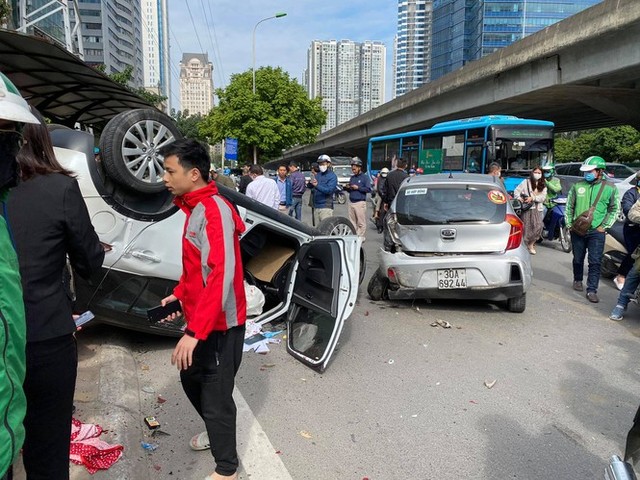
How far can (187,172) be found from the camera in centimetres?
249

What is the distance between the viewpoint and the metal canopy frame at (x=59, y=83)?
482cm

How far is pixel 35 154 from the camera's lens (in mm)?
2016

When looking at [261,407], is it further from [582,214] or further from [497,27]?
[497,27]

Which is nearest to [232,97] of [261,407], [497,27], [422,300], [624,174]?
[624,174]

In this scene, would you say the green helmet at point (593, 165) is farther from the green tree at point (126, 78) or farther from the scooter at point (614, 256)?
the green tree at point (126, 78)

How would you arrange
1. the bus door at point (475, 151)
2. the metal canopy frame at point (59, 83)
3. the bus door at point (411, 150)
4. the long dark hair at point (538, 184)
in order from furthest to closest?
the bus door at point (411, 150) → the bus door at point (475, 151) → the long dark hair at point (538, 184) → the metal canopy frame at point (59, 83)

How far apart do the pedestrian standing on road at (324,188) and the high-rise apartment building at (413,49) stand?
113397 mm

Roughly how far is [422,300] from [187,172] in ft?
15.1

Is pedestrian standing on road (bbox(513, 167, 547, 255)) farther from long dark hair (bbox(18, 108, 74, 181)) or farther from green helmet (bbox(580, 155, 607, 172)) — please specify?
long dark hair (bbox(18, 108, 74, 181))

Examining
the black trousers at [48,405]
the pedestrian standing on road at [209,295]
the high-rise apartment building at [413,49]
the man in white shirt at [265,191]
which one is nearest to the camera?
the black trousers at [48,405]

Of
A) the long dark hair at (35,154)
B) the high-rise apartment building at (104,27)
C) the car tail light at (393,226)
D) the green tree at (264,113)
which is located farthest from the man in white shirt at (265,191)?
the high-rise apartment building at (104,27)

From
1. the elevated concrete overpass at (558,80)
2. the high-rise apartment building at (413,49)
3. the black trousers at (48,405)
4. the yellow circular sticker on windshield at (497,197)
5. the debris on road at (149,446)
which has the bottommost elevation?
the debris on road at (149,446)

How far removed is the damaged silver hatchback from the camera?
217 inches

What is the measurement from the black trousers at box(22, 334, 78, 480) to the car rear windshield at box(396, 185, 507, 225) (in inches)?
176
